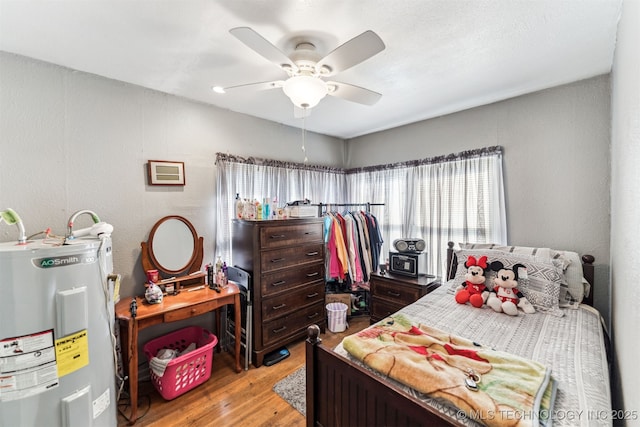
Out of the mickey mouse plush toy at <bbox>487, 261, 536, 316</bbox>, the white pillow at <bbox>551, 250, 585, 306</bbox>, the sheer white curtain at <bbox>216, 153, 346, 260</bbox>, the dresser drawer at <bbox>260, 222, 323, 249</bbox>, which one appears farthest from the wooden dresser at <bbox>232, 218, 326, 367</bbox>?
the white pillow at <bbox>551, 250, 585, 306</bbox>

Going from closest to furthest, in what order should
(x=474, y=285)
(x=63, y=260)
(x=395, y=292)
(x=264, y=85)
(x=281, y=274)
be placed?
(x=63, y=260)
(x=264, y=85)
(x=474, y=285)
(x=281, y=274)
(x=395, y=292)

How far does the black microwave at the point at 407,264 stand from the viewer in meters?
2.77

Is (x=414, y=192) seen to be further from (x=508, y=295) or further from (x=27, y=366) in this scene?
(x=27, y=366)

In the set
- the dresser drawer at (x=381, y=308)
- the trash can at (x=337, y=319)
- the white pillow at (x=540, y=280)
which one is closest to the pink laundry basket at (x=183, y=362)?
the trash can at (x=337, y=319)

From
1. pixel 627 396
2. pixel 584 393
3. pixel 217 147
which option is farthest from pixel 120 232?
pixel 627 396

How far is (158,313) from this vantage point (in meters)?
1.82

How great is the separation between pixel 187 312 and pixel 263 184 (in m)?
1.58

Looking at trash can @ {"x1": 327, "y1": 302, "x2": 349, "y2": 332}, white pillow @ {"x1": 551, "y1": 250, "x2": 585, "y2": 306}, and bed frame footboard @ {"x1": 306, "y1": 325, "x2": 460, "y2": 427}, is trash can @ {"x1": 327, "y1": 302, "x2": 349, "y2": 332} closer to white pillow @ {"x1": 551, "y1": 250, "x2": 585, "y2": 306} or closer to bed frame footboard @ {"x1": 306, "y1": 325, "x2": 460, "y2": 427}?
bed frame footboard @ {"x1": 306, "y1": 325, "x2": 460, "y2": 427}

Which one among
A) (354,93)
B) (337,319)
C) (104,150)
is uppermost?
(354,93)

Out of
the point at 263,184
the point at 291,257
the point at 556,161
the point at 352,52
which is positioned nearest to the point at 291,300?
the point at 291,257

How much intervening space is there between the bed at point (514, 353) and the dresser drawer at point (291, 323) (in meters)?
1.17

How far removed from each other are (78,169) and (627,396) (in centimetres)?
340

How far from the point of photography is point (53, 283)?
1.33 meters

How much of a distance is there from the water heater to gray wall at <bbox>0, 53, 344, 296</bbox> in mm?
610
